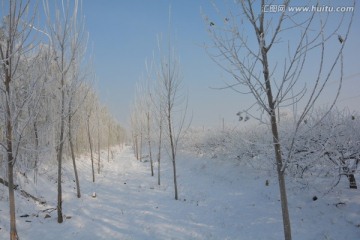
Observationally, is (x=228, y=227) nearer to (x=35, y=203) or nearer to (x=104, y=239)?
(x=104, y=239)

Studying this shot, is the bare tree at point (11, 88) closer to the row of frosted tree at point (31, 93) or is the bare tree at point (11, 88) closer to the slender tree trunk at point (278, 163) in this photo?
the row of frosted tree at point (31, 93)

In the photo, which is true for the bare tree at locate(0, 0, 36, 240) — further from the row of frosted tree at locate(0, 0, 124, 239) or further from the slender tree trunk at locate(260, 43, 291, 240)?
the slender tree trunk at locate(260, 43, 291, 240)

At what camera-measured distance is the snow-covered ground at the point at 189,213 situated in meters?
7.79

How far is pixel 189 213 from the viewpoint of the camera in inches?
399

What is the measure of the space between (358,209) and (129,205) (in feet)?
24.5

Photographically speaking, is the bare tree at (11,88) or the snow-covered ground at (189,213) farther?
the snow-covered ground at (189,213)

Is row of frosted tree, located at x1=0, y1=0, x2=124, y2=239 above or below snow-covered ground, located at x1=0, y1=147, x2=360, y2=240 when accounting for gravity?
above

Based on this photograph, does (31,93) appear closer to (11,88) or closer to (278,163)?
(11,88)

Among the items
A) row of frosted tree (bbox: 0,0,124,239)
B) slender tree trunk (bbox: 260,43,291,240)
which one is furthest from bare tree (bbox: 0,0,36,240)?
slender tree trunk (bbox: 260,43,291,240)

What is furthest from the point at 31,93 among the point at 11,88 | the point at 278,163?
the point at 278,163

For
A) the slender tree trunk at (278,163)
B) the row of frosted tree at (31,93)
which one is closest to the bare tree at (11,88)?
the row of frosted tree at (31,93)

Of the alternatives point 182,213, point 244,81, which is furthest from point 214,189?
Result: point 244,81

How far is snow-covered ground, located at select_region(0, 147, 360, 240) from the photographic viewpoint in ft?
25.6

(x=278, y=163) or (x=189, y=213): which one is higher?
(x=278, y=163)
